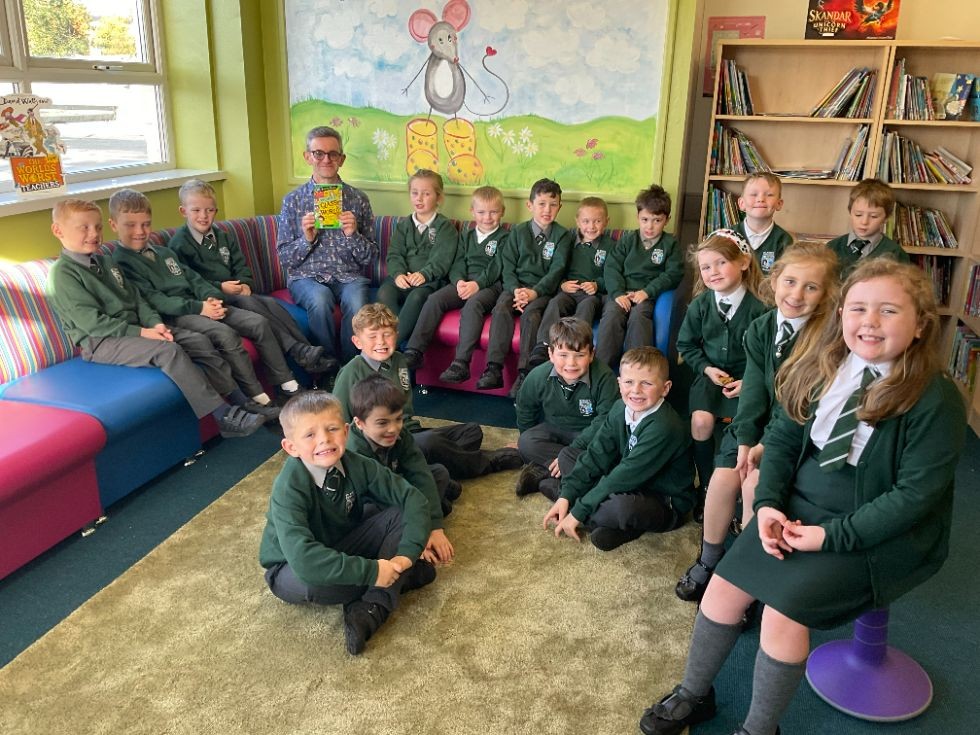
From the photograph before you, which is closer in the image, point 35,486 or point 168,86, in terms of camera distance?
point 35,486

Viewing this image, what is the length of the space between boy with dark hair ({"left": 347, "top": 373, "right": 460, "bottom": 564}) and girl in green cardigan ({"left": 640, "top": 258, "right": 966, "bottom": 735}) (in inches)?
39.3

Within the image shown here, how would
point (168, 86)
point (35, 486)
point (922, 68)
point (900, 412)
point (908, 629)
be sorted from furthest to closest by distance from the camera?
point (168, 86)
point (922, 68)
point (35, 486)
point (908, 629)
point (900, 412)

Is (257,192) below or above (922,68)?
below

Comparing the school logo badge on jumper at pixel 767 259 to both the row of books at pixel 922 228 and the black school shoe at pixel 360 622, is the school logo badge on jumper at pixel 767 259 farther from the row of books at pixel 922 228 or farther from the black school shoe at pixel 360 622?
the black school shoe at pixel 360 622

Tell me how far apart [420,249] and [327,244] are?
0.51 m

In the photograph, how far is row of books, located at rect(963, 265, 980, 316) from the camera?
13.5 ft

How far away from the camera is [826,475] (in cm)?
187

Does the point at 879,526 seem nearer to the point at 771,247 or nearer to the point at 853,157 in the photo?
the point at 771,247

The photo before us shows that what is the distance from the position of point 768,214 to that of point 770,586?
2.38 m

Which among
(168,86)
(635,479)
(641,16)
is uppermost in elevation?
(641,16)

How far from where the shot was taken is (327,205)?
4398mm

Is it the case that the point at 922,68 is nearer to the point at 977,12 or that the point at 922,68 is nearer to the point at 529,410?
the point at 977,12

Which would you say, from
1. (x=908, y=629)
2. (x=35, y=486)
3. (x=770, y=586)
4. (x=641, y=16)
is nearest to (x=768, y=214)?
(x=641, y=16)

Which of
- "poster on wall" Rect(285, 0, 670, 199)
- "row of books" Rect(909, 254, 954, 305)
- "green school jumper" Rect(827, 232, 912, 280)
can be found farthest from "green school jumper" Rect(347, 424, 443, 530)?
"row of books" Rect(909, 254, 954, 305)
